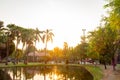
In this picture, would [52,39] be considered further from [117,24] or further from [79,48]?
[117,24]

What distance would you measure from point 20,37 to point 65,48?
36817 millimetres

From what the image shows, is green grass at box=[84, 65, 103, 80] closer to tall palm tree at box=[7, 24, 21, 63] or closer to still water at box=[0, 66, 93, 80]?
still water at box=[0, 66, 93, 80]

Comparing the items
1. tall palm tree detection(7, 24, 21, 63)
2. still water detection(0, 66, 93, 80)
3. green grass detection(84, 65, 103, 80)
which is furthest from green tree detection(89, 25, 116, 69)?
tall palm tree detection(7, 24, 21, 63)

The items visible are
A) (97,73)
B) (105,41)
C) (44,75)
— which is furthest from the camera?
(105,41)

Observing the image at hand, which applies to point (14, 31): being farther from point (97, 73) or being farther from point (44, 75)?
point (97, 73)

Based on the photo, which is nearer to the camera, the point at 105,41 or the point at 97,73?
the point at 97,73

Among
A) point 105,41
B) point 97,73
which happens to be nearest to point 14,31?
point 105,41

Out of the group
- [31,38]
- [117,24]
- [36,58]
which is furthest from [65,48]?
[117,24]

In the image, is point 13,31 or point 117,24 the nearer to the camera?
point 117,24

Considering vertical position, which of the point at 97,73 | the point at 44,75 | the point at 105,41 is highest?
the point at 105,41

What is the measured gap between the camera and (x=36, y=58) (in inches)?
5017

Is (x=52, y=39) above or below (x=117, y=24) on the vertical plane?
above

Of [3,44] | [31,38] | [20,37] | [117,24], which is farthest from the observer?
[31,38]

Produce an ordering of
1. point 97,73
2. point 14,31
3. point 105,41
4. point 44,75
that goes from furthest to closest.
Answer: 1. point 14,31
2. point 105,41
3. point 44,75
4. point 97,73
